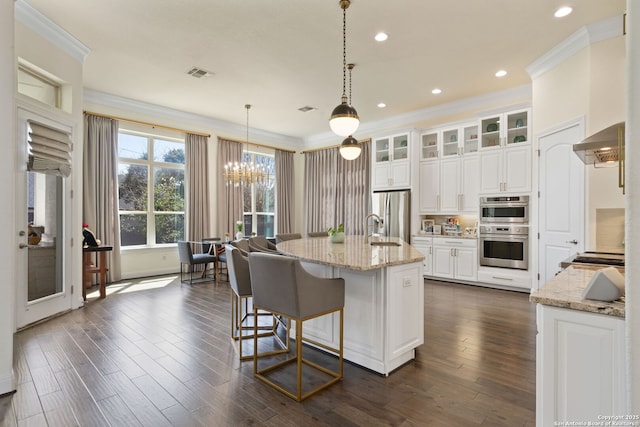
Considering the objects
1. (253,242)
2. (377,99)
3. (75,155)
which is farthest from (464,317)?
(75,155)

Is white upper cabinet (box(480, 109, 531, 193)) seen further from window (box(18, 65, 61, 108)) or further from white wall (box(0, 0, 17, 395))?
window (box(18, 65, 61, 108))

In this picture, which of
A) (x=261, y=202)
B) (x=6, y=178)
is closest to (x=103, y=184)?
(x=261, y=202)

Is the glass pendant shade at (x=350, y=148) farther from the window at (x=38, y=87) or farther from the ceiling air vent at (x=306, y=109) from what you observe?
the window at (x=38, y=87)

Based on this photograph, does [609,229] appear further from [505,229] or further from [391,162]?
[391,162]

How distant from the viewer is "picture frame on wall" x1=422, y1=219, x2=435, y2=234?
642 cm

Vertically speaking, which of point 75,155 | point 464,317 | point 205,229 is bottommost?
point 464,317

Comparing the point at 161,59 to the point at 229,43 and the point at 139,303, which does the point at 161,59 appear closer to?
the point at 229,43

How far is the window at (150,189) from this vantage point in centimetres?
618

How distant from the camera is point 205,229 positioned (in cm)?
698

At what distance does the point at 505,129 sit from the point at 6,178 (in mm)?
6165

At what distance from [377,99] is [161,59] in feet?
11.5

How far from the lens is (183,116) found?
264 inches

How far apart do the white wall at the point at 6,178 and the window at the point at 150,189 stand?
13.3ft

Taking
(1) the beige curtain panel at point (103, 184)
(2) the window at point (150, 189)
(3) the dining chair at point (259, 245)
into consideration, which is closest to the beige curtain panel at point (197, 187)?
(2) the window at point (150, 189)
